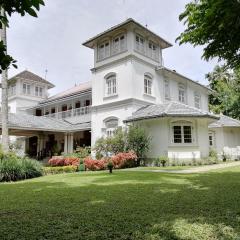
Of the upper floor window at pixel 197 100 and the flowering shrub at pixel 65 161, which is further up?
the upper floor window at pixel 197 100

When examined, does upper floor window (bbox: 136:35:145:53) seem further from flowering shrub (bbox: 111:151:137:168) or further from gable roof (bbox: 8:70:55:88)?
gable roof (bbox: 8:70:55:88)

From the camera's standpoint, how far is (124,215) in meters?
5.61

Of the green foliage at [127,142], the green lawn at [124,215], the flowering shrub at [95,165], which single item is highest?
the green foliage at [127,142]

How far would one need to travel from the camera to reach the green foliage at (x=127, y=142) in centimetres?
2119

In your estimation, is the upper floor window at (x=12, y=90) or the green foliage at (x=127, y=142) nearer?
the green foliage at (x=127, y=142)

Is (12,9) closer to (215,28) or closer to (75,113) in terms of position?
(215,28)

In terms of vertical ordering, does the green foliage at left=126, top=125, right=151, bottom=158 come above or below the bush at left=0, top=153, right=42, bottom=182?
above

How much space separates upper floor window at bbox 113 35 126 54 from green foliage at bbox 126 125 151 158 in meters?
7.30

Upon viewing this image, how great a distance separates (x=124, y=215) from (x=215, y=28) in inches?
170

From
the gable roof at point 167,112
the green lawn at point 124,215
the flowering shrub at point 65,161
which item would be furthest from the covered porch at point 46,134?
the green lawn at point 124,215

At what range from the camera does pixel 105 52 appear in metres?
25.9

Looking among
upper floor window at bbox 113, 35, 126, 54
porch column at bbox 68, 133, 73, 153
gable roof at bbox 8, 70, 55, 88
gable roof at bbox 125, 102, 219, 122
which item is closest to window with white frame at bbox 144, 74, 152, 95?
gable roof at bbox 125, 102, 219, 122

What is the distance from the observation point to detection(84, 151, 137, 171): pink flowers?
19.3 meters

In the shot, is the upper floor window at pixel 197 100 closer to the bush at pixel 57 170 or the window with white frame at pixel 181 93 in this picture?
the window with white frame at pixel 181 93
